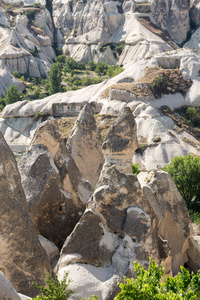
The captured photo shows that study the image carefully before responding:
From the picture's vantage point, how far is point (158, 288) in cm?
635

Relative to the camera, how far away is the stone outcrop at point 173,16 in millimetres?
86125

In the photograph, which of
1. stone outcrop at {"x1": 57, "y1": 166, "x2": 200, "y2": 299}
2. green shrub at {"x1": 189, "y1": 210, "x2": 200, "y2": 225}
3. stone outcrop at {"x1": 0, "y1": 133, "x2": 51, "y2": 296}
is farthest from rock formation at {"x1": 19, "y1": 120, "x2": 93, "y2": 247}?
green shrub at {"x1": 189, "y1": 210, "x2": 200, "y2": 225}

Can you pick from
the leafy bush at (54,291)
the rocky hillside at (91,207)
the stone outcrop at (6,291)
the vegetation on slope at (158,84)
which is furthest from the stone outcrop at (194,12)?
the stone outcrop at (6,291)

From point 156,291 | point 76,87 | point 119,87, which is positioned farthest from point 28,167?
point 76,87

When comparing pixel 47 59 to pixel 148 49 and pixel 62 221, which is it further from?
pixel 62 221

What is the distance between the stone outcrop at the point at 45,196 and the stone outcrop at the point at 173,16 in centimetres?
8012

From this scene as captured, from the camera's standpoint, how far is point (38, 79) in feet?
239

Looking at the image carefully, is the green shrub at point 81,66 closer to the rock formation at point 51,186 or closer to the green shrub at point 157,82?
the green shrub at point 157,82

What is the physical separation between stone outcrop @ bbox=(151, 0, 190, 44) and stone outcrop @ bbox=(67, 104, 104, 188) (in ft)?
246

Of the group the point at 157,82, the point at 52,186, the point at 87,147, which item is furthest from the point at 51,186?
the point at 157,82

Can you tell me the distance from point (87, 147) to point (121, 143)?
173 inches

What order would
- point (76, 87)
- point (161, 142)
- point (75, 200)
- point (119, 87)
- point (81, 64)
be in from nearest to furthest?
point (75, 200) < point (161, 142) < point (119, 87) < point (76, 87) < point (81, 64)

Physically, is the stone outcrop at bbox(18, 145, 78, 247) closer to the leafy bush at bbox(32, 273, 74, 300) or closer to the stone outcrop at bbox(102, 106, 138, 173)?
the stone outcrop at bbox(102, 106, 138, 173)

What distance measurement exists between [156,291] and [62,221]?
19.1ft
